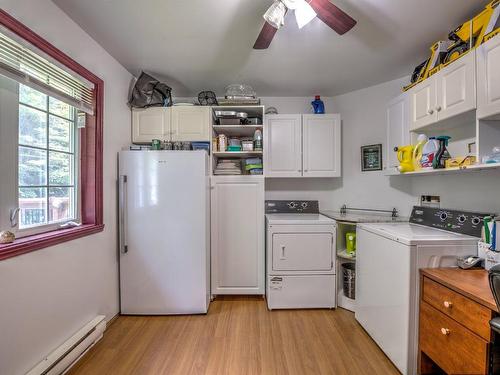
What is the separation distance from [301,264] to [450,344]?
1.13m

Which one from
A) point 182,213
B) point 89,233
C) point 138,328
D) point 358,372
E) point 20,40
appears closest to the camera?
point 20,40

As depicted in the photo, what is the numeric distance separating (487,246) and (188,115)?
249 centimetres

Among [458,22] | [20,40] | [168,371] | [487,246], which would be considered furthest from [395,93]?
[168,371]

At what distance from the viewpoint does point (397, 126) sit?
2002 millimetres

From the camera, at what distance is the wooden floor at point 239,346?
148 cm

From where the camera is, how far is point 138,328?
190 centimetres

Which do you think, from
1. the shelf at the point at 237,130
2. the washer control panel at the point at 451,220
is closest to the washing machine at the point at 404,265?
the washer control panel at the point at 451,220

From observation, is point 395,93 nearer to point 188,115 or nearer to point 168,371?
point 188,115

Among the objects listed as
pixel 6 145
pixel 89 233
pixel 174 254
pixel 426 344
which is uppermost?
pixel 6 145

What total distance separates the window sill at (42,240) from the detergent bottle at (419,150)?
254cm

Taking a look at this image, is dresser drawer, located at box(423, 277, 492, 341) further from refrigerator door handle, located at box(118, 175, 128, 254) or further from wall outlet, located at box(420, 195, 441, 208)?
refrigerator door handle, located at box(118, 175, 128, 254)

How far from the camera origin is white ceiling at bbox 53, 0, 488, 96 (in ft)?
4.54

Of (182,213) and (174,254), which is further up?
(182,213)

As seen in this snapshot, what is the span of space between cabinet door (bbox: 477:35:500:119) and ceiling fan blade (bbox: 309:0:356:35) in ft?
2.34
